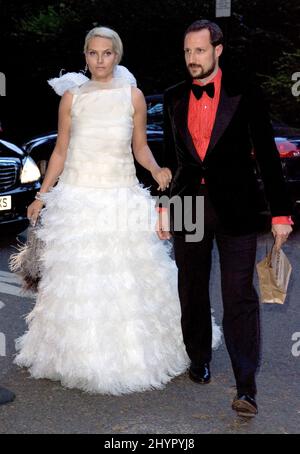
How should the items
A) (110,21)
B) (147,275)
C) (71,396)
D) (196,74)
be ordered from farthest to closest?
1. (110,21)
2. (147,275)
3. (71,396)
4. (196,74)

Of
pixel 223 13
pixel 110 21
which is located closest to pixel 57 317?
pixel 223 13

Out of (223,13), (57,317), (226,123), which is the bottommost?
(57,317)

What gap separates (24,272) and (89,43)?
1455mm

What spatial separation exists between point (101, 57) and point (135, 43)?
19.1m

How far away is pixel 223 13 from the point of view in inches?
510

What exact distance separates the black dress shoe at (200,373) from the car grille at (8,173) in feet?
16.0

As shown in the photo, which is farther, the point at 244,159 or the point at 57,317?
the point at 57,317

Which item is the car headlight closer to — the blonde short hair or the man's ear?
the blonde short hair

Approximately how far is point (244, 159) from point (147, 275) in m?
1.01

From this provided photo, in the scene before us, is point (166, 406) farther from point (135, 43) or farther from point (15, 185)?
point (135, 43)

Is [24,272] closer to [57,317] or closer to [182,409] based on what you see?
[57,317]

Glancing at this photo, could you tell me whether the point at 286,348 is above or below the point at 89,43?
below

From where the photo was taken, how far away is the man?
438 centimetres

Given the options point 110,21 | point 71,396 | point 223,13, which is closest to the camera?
point 71,396
